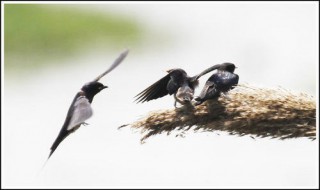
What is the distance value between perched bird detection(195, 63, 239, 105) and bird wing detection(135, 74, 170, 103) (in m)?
0.62

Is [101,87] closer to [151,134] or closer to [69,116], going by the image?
[69,116]

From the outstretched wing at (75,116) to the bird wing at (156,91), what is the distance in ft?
1.71

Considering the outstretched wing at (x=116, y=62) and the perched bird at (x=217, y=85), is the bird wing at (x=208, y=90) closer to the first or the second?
the perched bird at (x=217, y=85)

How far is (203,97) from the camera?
7.92 meters

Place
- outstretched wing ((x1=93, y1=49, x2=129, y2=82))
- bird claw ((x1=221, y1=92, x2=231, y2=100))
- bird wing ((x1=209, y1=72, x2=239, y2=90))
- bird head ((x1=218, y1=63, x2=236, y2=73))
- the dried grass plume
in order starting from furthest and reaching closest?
outstretched wing ((x1=93, y1=49, x2=129, y2=82)), bird head ((x1=218, y1=63, x2=236, y2=73)), bird wing ((x1=209, y1=72, x2=239, y2=90)), bird claw ((x1=221, y1=92, x2=231, y2=100)), the dried grass plume

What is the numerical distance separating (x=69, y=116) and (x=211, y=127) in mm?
1331

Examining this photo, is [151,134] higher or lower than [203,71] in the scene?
lower

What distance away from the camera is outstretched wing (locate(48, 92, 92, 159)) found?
790cm

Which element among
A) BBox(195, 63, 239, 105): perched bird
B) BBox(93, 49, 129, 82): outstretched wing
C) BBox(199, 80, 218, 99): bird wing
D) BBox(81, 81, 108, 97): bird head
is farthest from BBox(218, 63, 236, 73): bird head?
BBox(81, 81, 108, 97): bird head

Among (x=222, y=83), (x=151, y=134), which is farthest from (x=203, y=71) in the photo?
(x=151, y=134)

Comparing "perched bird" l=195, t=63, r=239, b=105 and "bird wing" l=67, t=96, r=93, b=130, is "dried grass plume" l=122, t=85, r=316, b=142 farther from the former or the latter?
"bird wing" l=67, t=96, r=93, b=130

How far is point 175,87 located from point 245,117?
83 cm

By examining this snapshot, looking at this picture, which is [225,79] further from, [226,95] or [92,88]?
[92,88]

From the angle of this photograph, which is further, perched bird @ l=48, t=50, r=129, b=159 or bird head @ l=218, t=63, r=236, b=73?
bird head @ l=218, t=63, r=236, b=73
